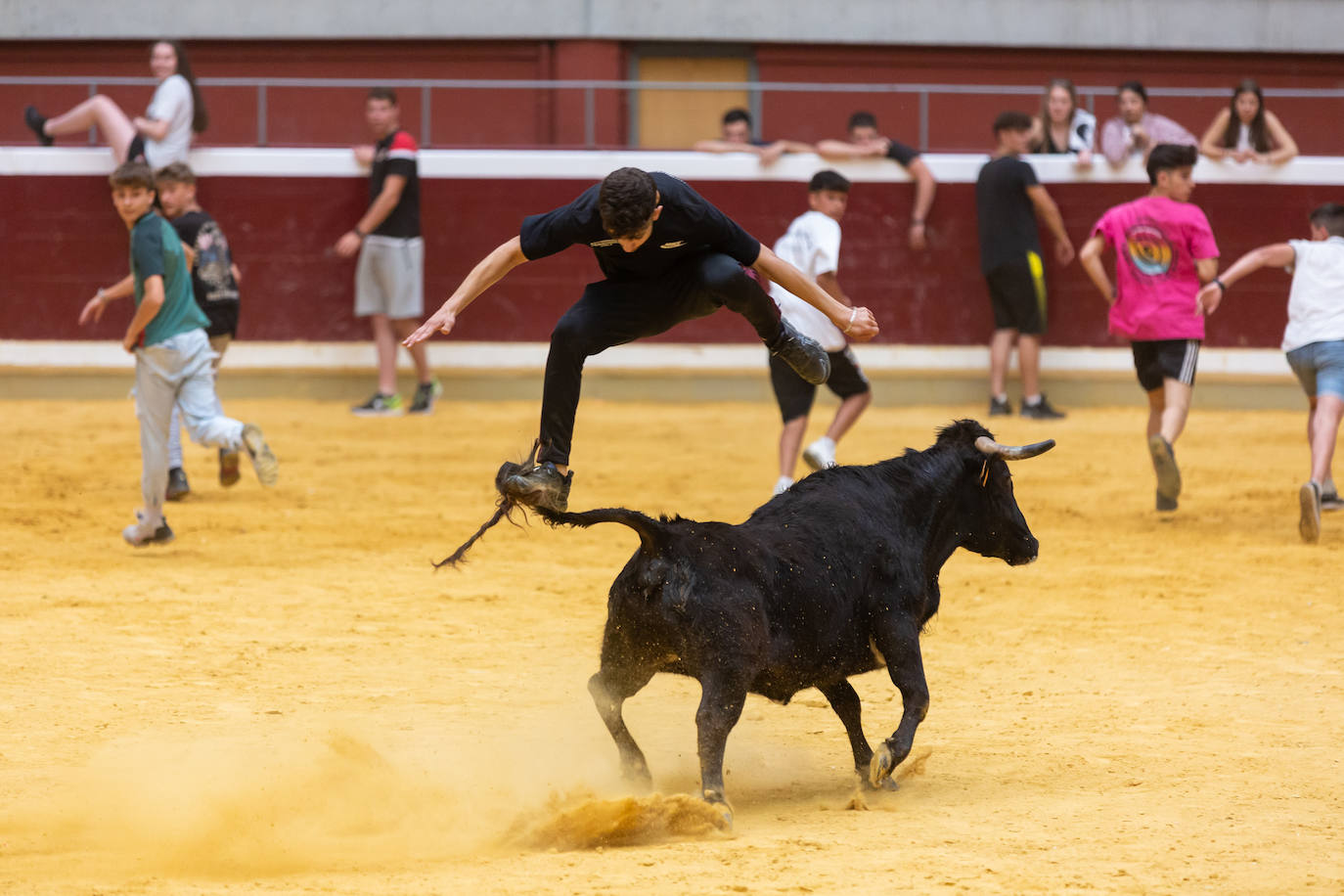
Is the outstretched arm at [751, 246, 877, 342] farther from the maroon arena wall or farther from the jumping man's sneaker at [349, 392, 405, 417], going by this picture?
the maroon arena wall

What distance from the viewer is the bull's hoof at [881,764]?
4.50 meters

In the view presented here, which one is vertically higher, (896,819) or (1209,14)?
(1209,14)

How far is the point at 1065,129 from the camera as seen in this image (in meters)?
13.8

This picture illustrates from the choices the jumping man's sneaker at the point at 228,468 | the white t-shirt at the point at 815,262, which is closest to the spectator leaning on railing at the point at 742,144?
the white t-shirt at the point at 815,262

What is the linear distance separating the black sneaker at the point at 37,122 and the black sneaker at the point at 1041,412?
8747 millimetres

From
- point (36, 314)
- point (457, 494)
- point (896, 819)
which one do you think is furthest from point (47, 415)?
point (896, 819)

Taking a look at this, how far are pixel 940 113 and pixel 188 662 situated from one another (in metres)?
10.3

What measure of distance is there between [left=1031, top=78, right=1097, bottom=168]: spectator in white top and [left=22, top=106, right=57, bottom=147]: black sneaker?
28.2 feet

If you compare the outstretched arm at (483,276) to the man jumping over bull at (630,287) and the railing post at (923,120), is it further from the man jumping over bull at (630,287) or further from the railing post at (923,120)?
the railing post at (923,120)

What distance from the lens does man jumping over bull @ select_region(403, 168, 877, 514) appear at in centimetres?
487

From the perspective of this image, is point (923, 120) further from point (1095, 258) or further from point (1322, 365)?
point (1322, 365)

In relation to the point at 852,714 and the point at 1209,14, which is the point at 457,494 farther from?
the point at 1209,14

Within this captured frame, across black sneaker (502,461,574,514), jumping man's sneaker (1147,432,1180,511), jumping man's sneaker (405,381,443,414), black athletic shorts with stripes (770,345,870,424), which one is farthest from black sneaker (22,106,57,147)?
black sneaker (502,461,574,514)

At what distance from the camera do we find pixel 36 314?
1412cm
